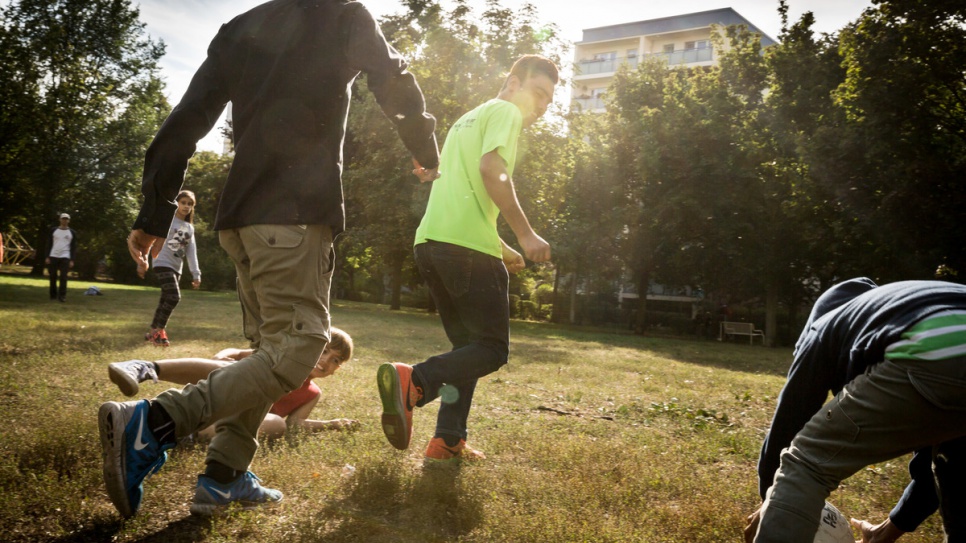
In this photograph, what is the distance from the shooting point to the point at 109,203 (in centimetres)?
2958

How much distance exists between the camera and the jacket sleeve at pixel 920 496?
2541 mm

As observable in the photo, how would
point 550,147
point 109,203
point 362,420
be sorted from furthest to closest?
point 109,203, point 550,147, point 362,420

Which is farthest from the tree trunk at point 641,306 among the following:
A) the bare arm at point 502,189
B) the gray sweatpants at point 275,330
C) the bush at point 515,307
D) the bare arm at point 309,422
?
the gray sweatpants at point 275,330

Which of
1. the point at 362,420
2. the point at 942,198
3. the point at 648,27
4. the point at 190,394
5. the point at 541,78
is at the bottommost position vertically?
the point at 362,420

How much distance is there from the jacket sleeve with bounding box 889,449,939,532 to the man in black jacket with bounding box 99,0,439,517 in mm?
2388

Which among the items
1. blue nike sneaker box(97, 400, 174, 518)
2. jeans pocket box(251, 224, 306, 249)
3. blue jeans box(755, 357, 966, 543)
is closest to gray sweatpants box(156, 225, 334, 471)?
jeans pocket box(251, 224, 306, 249)

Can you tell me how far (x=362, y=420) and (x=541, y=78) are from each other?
291 cm

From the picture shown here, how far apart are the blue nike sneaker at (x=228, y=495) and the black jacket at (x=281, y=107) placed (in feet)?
3.64

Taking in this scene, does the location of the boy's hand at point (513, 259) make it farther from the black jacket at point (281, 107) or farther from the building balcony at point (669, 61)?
the building balcony at point (669, 61)

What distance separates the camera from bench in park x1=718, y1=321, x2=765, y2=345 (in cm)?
2983

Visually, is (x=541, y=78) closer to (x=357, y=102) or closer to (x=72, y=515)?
(x=72, y=515)

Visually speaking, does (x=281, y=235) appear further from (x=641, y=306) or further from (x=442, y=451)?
(x=641, y=306)

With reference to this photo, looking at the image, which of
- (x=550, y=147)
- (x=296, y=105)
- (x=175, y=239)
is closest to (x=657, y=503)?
(x=296, y=105)

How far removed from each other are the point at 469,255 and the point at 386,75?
121 cm
